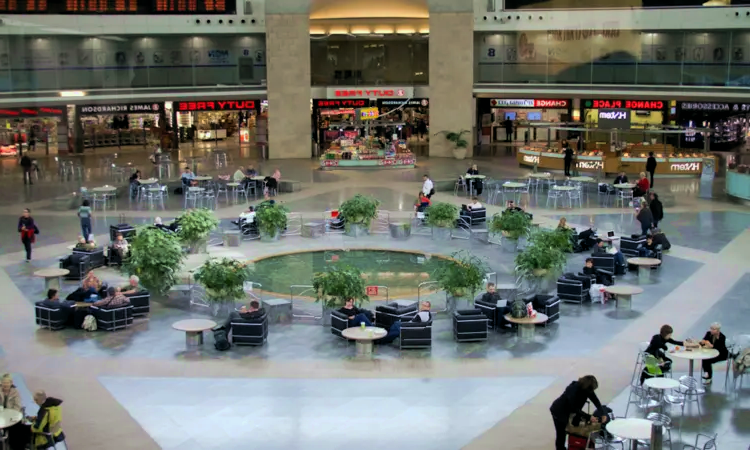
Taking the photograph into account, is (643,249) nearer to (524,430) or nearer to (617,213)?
(617,213)

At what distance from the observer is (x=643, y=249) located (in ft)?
80.5

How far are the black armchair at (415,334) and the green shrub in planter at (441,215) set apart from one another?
9420 millimetres

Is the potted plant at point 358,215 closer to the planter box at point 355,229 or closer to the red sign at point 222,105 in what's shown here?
the planter box at point 355,229

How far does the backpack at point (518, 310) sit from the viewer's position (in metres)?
18.9

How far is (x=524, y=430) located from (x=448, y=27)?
34367mm

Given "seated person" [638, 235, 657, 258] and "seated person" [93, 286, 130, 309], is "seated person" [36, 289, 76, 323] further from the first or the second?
"seated person" [638, 235, 657, 258]

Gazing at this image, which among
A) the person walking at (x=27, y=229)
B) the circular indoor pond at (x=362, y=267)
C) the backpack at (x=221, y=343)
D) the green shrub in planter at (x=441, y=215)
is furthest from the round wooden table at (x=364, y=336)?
the person walking at (x=27, y=229)

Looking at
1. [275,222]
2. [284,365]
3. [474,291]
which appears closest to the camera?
[284,365]

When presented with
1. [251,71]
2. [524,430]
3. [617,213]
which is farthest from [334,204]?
[524,430]

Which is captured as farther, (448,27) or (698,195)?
(448,27)

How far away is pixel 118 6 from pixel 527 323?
1268 inches

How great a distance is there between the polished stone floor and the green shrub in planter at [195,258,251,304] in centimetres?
70

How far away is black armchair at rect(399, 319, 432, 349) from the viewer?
717 inches

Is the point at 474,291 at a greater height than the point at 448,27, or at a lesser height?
lesser
